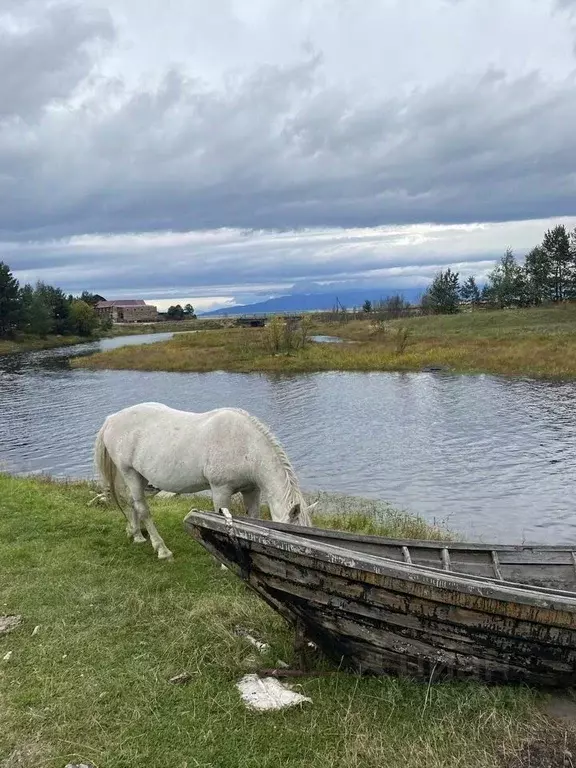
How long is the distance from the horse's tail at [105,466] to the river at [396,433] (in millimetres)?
7402

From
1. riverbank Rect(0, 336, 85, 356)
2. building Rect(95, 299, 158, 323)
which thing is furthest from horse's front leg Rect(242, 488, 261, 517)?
building Rect(95, 299, 158, 323)

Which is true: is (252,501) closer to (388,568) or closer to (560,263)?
(388,568)

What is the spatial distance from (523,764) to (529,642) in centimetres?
85

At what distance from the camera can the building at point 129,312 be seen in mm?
160625

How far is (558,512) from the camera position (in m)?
14.5

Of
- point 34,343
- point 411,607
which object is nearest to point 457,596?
point 411,607

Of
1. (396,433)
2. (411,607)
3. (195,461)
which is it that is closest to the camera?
(411,607)

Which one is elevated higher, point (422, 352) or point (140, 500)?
point (140, 500)

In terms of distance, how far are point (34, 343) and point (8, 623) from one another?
87590 millimetres

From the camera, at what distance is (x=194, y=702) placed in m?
5.20

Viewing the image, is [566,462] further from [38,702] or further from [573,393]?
[38,702]

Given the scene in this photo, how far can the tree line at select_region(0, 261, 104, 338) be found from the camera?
3248 inches

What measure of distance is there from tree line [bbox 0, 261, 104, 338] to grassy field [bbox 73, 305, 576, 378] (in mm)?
28331

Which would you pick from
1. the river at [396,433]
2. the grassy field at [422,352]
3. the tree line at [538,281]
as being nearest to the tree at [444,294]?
the tree line at [538,281]
